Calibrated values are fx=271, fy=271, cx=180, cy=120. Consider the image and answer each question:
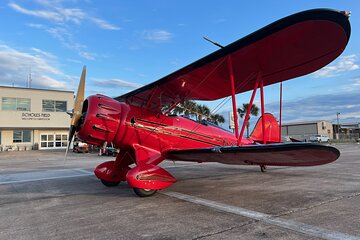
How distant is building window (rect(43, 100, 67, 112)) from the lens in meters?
34.2

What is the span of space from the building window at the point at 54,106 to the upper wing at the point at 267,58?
29818mm

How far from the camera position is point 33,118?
109 feet

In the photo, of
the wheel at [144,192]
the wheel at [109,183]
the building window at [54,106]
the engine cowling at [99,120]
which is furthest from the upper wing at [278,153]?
the building window at [54,106]

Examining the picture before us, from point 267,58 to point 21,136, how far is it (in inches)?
1445

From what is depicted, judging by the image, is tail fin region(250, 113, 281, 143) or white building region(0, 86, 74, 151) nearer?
tail fin region(250, 113, 281, 143)

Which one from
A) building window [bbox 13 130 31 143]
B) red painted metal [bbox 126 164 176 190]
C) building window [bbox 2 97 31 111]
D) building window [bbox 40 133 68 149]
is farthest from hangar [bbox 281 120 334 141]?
red painted metal [bbox 126 164 176 190]

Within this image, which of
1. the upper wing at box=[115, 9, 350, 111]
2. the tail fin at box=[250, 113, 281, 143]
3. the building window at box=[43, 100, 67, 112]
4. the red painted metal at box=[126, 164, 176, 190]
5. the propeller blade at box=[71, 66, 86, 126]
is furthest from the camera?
the building window at box=[43, 100, 67, 112]

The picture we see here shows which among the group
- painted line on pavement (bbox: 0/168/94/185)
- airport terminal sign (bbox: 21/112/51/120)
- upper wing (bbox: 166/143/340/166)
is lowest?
painted line on pavement (bbox: 0/168/94/185)

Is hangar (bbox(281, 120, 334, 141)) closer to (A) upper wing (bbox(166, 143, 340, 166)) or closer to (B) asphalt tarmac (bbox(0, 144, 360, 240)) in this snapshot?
(B) asphalt tarmac (bbox(0, 144, 360, 240))

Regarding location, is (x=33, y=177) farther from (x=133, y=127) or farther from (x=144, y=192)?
(x=144, y=192)

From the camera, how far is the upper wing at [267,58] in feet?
15.3

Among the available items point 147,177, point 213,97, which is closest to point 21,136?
point 213,97

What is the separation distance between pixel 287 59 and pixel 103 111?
170 inches

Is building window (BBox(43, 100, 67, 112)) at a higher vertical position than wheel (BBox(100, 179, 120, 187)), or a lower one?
higher
